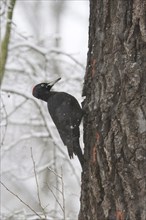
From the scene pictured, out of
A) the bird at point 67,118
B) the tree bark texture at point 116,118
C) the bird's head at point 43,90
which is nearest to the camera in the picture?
the tree bark texture at point 116,118

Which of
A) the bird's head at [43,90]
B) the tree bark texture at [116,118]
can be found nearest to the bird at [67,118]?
the bird's head at [43,90]

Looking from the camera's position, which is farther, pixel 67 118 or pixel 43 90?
pixel 43 90

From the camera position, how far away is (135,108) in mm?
3254

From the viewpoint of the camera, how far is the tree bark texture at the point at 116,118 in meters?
3.21

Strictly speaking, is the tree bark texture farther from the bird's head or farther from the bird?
the bird's head

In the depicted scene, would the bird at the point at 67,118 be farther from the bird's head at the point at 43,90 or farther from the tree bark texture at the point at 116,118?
the tree bark texture at the point at 116,118

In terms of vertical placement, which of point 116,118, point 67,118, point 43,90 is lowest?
point 116,118

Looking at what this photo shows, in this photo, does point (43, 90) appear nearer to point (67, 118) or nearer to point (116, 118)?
point (67, 118)

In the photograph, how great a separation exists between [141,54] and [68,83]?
4.20m

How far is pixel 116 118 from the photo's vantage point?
3361 millimetres

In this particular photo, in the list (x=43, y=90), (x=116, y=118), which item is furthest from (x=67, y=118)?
(x=116, y=118)

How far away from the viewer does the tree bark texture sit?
321cm

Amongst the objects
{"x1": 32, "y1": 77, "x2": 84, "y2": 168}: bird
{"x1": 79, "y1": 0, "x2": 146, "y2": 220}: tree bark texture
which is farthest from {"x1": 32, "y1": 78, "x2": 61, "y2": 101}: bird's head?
{"x1": 79, "y1": 0, "x2": 146, "y2": 220}: tree bark texture

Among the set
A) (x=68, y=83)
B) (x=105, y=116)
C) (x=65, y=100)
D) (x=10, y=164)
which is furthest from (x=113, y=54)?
(x=10, y=164)
